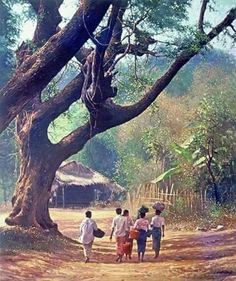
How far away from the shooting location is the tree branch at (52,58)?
2.33 m

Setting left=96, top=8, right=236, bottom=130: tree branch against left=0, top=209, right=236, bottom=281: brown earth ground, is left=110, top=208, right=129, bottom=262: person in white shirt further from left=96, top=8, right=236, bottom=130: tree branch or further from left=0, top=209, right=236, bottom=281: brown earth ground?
left=96, top=8, right=236, bottom=130: tree branch

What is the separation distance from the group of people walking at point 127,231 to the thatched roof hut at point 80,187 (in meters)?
0.11

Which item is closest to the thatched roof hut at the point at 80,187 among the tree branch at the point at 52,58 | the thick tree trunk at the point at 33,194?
the thick tree trunk at the point at 33,194

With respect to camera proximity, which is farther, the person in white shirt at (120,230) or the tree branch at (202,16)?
the tree branch at (202,16)

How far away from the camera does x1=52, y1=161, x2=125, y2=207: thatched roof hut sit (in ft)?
8.50

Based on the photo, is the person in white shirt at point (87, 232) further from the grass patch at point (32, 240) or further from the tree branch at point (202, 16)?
the tree branch at point (202, 16)

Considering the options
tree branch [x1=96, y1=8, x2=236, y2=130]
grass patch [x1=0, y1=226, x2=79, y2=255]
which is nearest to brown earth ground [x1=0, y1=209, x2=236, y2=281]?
grass patch [x1=0, y1=226, x2=79, y2=255]

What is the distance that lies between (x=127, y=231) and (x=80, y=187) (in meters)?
0.43

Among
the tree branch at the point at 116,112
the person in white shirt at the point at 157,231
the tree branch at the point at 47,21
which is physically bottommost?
the person in white shirt at the point at 157,231

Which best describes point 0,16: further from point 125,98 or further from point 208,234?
point 208,234

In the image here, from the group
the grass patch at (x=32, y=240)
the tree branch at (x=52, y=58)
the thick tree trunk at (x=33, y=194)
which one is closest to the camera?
the tree branch at (x=52, y=58)

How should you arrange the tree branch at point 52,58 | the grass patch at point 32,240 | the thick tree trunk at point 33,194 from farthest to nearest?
the thick tree trunk at point 33,194, the grass patch at point 32,240, the tree branch at point 52,58

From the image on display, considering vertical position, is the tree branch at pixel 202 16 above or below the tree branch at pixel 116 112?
above

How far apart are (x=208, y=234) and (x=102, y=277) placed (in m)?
0.54
